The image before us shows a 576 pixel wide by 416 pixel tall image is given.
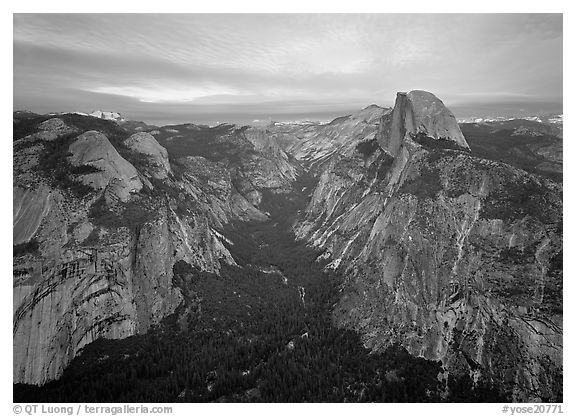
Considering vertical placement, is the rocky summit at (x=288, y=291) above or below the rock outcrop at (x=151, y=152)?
below

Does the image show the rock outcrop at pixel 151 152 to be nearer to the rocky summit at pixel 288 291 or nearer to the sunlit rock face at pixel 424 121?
the rocky summit at pixel 288 291

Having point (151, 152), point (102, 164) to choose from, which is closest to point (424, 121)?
point (151, 152)

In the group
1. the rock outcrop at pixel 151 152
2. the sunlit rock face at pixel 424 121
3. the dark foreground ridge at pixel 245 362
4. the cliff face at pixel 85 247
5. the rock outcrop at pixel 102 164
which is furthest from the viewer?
the rock outcrop at pixel 151 152

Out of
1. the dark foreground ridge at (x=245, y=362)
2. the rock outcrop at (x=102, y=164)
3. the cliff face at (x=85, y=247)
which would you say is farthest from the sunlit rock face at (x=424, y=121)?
the rock outcrop at (x=102, y=164)

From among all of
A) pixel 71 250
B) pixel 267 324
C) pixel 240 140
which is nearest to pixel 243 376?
pixel 267 324

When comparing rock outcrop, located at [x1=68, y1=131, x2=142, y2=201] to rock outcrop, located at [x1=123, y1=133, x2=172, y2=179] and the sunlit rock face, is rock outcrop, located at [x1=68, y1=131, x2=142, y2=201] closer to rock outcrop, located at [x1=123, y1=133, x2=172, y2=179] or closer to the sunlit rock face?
rock outcrop, located at [x1=123, y1=133, x2=172, y2=179]

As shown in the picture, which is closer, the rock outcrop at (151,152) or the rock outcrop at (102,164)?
the rock outcrop at (102,164)
